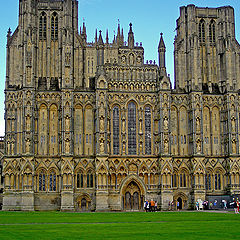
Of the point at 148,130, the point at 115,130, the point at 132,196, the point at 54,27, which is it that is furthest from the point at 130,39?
the point at 132,196

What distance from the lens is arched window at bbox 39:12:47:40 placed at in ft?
237

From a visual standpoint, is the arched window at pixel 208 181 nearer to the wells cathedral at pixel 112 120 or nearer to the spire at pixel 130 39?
the wells cathedral at pixel 112 120

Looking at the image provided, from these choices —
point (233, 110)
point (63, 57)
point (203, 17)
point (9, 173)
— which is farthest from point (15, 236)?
point (203, 17)

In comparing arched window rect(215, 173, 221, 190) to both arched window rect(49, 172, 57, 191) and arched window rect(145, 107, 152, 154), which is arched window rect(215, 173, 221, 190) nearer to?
arched window rect(145, 107, 152, 154)

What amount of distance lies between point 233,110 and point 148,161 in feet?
50.7

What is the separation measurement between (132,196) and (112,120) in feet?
39.2

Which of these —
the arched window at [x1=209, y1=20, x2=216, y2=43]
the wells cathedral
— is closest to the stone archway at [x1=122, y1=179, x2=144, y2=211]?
the wells cathedral

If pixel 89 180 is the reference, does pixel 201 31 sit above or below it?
above

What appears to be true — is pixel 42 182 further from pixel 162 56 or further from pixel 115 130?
pixel 162 56

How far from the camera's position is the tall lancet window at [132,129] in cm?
7031

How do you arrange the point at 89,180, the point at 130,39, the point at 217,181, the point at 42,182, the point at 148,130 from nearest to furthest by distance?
the point at 42,182 → the point at 89,180 → the point at 217,181 → the point at 148,130 → the point at 130,39

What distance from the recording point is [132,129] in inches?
2790

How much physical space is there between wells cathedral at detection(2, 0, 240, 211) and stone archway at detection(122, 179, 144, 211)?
0.15 metres

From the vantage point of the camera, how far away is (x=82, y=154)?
68812mm
